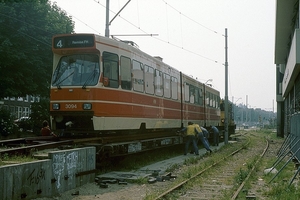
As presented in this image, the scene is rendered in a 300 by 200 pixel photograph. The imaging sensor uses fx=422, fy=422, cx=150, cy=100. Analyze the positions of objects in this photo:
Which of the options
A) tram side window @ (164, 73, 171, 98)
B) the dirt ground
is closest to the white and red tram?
the dirt ground

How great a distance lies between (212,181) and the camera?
37.1 feet

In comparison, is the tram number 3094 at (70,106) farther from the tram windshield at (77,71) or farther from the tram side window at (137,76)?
the tram side window at (137,76)

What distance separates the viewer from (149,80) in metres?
14.8

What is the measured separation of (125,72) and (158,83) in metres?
3.36

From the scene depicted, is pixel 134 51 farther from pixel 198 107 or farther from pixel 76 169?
pixel 198 107

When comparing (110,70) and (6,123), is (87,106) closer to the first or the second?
(110,70)

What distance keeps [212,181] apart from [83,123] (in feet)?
12.6

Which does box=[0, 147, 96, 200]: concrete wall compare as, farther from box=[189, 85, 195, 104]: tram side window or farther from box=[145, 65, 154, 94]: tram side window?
box=[189, 85, 195, 104]: tram side window

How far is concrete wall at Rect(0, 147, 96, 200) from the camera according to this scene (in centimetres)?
727

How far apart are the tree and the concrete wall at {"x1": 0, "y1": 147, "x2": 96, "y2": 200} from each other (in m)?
19.1

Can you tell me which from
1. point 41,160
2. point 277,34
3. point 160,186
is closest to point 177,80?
point 160,186

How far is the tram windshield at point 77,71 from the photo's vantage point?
38.2 feet

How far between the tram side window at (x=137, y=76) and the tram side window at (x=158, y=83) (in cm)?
158

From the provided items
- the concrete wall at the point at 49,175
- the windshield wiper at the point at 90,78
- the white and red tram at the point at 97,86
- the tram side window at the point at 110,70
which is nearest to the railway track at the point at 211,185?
the concrete wall at the point at 49,175
